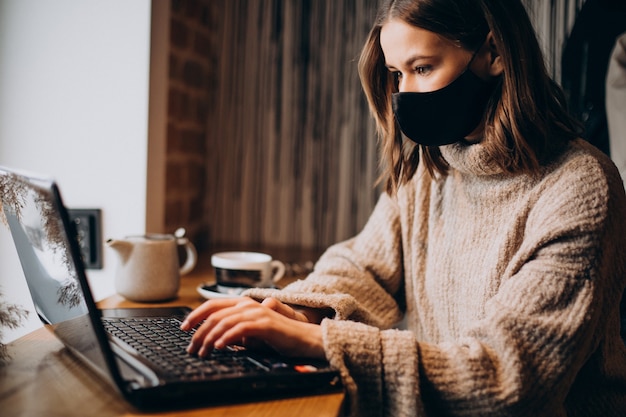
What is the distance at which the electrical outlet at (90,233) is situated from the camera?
4.52ft

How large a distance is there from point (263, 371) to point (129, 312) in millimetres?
374

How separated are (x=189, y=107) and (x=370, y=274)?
0.83m

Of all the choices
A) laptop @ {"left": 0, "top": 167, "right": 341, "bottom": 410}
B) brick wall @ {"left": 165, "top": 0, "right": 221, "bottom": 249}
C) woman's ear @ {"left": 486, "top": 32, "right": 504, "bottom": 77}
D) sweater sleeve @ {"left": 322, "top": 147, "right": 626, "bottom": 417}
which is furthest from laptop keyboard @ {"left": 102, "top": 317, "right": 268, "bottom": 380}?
brick wall @ {"left": 165, "top": 0, "right": 221, "bottom": 249}

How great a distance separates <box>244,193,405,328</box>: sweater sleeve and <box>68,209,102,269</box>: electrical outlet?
1.81 feet

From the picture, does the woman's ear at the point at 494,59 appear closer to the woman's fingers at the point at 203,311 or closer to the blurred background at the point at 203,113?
the woman's fingers at the point at 203,311

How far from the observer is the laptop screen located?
0.63 metres

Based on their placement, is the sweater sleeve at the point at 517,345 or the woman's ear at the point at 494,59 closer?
the sweater sleeve at the point at 517,345

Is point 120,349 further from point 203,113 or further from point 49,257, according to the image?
point 203,113

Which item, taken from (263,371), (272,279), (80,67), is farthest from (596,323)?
(80,67)

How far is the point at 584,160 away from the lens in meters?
0.88

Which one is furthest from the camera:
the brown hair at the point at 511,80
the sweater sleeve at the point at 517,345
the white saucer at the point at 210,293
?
the white saucer at the point at 210,293

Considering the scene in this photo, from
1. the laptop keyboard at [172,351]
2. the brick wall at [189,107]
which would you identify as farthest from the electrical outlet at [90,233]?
the laptop keyboard at [172,351]

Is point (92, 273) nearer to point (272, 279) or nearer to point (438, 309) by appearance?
point (272, 279)

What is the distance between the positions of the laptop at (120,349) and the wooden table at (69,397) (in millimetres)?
15
